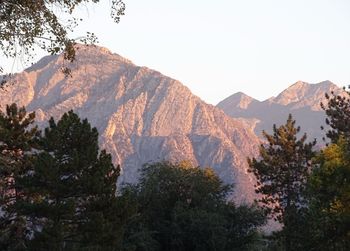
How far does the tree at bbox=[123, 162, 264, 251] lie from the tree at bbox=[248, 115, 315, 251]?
3471mm

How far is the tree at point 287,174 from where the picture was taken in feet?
186

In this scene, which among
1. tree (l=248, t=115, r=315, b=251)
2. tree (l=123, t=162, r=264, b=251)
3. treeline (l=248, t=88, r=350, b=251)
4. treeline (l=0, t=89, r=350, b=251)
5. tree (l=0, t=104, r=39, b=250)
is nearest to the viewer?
treeline (l=0, t=89, r=350, b=251)

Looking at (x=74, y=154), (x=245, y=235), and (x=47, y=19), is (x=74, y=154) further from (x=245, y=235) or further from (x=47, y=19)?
(x=245, y=235)

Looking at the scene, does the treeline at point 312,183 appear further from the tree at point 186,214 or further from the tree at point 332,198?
the tree at point 186,214

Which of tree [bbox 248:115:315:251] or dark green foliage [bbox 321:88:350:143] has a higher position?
dark green foliage [bbox 321:88:350:143]

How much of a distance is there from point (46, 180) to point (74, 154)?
233 cm

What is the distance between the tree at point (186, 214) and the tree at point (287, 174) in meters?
3.47

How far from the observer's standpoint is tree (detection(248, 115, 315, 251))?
56.7 metres

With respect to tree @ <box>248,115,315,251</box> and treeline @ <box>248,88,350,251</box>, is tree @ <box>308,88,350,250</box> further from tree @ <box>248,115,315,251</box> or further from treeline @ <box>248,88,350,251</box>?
tree @ <box>248,115,315,251</box>

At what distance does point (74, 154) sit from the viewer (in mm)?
33375

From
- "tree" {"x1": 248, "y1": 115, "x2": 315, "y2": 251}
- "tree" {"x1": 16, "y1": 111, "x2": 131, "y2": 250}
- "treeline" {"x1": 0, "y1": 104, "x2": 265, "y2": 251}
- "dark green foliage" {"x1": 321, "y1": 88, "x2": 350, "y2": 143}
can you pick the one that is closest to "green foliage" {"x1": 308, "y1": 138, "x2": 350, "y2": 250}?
"treeline" {"x1": 0, "y1": 104, "x2": 265, "y2": 251}

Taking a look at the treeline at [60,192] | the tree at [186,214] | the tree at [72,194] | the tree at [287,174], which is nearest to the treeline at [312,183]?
the tree at [287,174]

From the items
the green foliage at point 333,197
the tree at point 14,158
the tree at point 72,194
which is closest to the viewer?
the tree at point 72,194

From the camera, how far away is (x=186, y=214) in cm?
5462
